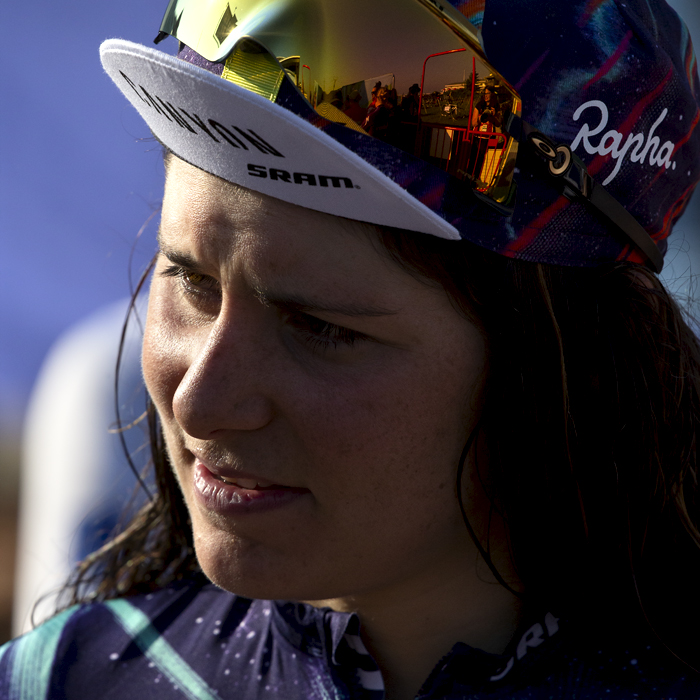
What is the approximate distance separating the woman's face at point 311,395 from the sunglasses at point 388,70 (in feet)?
0.54

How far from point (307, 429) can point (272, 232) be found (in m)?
0.29

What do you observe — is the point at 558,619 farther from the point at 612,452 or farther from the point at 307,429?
the point at 307,429

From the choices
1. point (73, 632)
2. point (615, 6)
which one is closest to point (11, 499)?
point (73, 632)

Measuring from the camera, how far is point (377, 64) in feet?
3.59

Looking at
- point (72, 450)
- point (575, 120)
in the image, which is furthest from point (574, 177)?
point (72, 450)

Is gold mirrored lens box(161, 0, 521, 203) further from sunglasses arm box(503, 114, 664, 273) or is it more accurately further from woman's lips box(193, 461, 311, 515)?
woman's lips box(193, 461, 311, 515)

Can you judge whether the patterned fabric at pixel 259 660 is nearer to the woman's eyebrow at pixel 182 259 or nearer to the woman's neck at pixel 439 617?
the woman's neck at pixel 439 617

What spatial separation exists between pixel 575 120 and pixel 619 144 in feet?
0.33

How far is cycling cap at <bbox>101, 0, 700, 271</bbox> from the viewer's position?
3.53 feet

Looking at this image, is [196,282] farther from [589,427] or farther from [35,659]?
[35,659]

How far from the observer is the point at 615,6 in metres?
1.23

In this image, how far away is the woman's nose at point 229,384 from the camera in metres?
1.12

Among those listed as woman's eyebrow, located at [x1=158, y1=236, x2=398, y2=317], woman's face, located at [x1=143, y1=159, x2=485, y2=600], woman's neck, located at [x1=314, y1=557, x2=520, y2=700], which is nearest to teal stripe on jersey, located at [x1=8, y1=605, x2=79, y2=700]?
woman's face, located at [x1=143, y1=159, x2=485, y2=600]

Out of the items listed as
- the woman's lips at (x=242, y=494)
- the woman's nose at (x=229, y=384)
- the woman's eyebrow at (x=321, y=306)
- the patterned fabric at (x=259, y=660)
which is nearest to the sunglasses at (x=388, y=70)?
the woman's eyebrow at (x=321, y=306)
